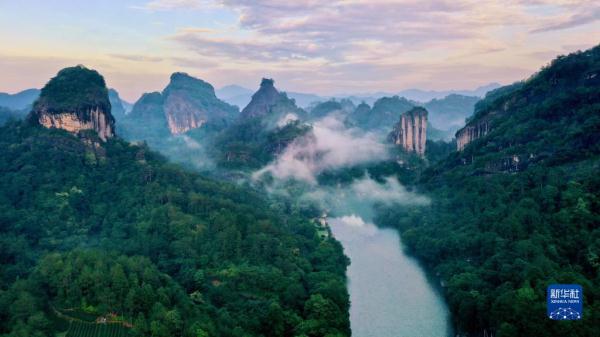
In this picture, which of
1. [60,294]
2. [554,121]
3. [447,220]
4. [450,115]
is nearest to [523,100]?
[554,121]

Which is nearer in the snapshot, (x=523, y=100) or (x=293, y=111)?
(x=523, y=100)

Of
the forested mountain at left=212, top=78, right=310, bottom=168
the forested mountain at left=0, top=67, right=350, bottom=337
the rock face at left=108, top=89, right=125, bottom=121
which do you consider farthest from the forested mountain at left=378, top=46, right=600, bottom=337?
the rock face at left=108, top=89, right=125, bottom=121

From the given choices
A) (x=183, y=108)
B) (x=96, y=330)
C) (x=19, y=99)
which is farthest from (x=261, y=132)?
(x=19, y=99)

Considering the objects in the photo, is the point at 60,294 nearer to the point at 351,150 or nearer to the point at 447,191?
the point at 447,191

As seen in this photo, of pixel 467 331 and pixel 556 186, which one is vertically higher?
pixel 556 186

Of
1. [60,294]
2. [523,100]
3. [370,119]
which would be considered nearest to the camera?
[60,294]

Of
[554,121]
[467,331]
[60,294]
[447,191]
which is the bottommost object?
[467,331]

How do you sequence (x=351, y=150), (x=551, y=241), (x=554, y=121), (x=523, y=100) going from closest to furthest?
(x=551, y=241) → (x=554, y=121) → (x=523, y=100) → (x=351, y=150)

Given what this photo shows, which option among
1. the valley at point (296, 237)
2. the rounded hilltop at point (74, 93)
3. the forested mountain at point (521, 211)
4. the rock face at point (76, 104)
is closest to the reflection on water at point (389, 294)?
the valley at point (296, 237)
